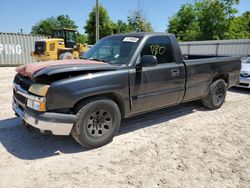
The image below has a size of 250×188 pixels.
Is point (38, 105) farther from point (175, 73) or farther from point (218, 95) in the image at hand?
point (218, 95)

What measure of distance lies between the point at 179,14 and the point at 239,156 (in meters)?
43.1

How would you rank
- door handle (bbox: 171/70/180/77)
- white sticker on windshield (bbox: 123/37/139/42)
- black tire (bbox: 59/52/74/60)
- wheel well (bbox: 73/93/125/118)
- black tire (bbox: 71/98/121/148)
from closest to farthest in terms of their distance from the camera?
black tire (bbox: 71/98/121/148) → wheel well (bbox: 73/93/125/118) → white sticker on windshield (bbox: 123/37/139/42) → door handle (bbox: 171/70/180/77) → black tire (bbox: 59/52/74/60)

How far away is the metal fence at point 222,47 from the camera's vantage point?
1712 cm

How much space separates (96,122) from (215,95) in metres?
3.71

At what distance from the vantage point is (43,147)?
12.3ft

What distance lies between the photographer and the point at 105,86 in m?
3.64

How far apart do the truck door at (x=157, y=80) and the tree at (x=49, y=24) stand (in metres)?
73.9

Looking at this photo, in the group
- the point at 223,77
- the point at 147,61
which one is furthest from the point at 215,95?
the point at 147,61

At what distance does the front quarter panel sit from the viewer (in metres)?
3.23

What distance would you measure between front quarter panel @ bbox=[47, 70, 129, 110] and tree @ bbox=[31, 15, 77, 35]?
7453 cm

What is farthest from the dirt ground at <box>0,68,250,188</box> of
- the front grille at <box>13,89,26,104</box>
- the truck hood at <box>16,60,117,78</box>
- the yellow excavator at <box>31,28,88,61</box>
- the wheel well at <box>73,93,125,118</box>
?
the yellow excavator at <box>31,28,88,61</box>

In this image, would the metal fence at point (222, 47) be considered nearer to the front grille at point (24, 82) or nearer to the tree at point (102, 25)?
the front grille at point (24, 82)

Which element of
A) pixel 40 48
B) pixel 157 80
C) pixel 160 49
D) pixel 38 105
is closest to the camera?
pixel 38 105

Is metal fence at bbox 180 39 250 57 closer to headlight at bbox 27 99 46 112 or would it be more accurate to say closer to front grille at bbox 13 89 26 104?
front grille at bbox 13 89 26 104
